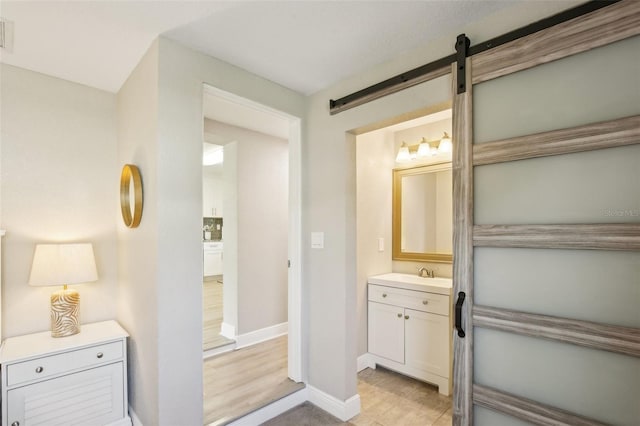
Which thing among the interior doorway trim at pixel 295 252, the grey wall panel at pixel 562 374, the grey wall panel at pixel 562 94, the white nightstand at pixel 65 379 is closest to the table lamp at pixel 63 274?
the white nightstand at pixel 65 379

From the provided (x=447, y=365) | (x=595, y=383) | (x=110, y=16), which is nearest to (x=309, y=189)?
(x=110, y=16)

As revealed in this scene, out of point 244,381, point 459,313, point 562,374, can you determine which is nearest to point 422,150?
point 459,313

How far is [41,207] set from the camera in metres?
2.21

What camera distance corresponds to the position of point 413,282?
2.76 metres

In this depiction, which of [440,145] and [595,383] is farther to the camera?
[440,145]

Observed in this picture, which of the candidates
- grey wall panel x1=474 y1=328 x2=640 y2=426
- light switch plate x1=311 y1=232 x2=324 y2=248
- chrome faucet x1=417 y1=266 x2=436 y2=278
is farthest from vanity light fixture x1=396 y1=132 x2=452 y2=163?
grey wall panel x1=474 y1=328 x2=640 y2=426

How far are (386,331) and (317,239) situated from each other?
1.20 m

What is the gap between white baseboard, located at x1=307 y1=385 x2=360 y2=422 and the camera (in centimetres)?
222

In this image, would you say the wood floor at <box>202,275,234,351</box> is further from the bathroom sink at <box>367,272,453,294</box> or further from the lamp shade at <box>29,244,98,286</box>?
the bathroom sink at <box>367,272,453,294</box>

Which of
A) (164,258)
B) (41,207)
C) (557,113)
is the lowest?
(164,258)

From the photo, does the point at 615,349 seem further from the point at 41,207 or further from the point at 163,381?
the point at 41,207

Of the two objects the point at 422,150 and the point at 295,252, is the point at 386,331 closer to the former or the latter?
the point at 295,252

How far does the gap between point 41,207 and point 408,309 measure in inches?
117

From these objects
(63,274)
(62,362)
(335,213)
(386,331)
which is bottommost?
(386,331)
